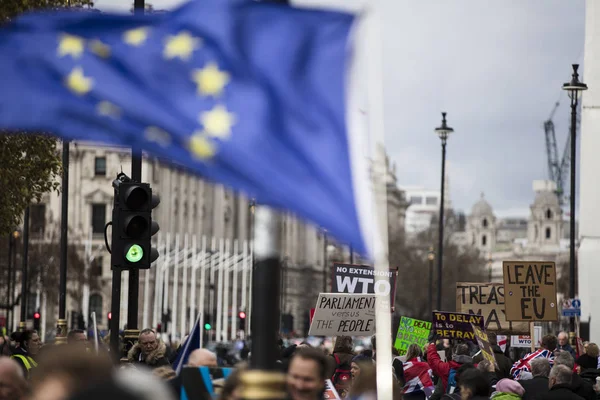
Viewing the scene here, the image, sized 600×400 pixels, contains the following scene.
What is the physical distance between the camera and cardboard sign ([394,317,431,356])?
20.1m

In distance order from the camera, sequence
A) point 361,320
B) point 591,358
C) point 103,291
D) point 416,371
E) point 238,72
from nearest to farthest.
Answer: point 238,72
point 416,371
point 361,320
point 591,358
point 103,291

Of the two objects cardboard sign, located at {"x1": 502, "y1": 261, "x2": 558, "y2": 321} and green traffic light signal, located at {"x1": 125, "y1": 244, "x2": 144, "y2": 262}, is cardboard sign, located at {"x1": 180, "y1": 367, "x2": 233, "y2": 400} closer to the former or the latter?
green traffic light signal, located at {"x1": 125, "y1": 244, "x2": 144, "y2": 262}

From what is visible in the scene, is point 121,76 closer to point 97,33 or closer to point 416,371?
point 97,33

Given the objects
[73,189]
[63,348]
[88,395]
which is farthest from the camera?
[73,189]

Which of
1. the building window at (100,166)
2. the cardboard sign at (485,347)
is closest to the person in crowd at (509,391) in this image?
the cardboard sign at (485,347)

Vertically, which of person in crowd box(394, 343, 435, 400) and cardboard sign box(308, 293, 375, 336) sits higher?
cardboard sign box(308, 293, 375, 336)

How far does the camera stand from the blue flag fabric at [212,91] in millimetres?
6301

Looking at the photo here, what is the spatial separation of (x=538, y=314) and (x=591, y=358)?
2.91 m

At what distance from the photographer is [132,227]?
15789 millimetres

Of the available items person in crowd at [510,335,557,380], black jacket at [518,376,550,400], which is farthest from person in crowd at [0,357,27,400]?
person in crowd at [510,335,557,380]

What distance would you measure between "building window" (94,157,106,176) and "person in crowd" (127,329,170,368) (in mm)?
103128

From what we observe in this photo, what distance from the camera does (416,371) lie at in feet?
51.4

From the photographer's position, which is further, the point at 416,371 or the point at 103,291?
the point at 103,291

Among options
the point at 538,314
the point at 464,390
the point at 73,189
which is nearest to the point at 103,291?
the point at 73,189
